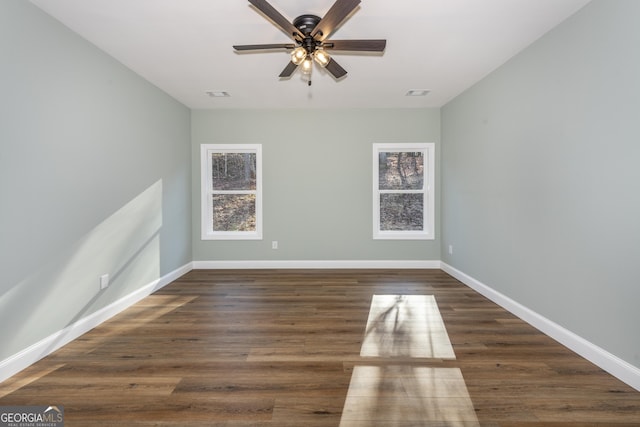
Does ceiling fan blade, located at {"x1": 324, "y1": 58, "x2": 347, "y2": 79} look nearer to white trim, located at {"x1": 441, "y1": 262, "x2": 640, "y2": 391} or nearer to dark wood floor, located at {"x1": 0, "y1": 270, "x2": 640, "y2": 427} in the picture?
dark wood floor, located at {"x1": 0, "y1": 270, "x2": 640, "y2": 427}

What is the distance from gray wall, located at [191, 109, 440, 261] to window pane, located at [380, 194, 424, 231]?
0.25 metres

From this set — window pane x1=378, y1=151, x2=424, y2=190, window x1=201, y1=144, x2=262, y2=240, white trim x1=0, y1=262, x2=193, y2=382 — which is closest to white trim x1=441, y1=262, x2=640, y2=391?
window pane x1=378, y1=151, x2=424, y2=190

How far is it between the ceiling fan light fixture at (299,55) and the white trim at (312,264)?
3214mm

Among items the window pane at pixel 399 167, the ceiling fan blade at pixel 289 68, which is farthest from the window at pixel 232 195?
the ceiling fan blade at pixel 289 68

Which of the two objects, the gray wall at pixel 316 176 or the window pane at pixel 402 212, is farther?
the window pane at pixel 402 212

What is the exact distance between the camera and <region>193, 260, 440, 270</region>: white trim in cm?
480

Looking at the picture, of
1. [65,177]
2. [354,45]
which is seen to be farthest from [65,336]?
[354,45]

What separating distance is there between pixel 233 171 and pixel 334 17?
3.39 metres

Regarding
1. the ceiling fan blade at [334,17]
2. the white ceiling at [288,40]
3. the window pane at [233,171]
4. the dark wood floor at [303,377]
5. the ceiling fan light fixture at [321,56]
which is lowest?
the dark wood floor at [303,377]

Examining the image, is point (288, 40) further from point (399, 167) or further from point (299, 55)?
point (399, 167)

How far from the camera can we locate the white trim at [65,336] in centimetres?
195

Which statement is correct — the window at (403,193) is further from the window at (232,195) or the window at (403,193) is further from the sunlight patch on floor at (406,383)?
the sunlight patch on floor at (406,383)

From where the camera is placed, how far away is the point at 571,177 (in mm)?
→ 2270

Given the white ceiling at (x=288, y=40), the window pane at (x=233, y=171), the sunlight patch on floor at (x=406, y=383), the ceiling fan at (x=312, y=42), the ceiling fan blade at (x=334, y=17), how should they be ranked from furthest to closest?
the window pane at (x=233, y=171) → the white ceiling at (x=288, y=40) → the ceiling fan at (x=312, y=42) → the ceiling fan blade at (x=334, y=17) → the sunlight patch on floor at (x=406, y=383)
